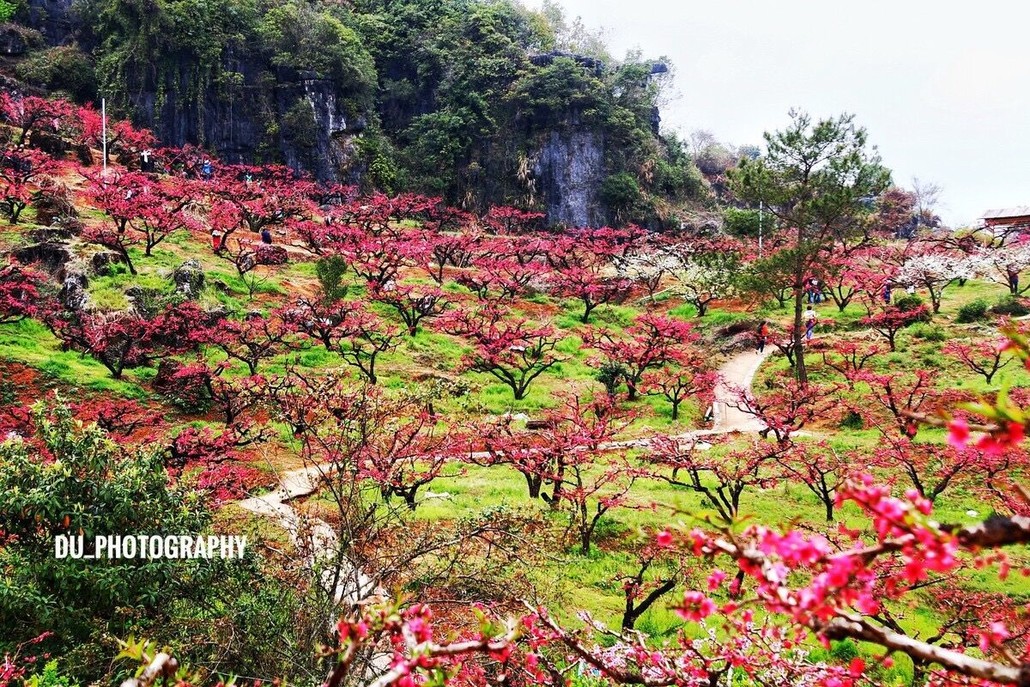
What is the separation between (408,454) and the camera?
30.5 ft

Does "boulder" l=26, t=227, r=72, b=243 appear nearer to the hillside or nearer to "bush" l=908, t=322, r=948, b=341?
the hillside

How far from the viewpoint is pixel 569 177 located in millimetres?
38406

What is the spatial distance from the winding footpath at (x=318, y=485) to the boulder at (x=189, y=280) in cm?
987

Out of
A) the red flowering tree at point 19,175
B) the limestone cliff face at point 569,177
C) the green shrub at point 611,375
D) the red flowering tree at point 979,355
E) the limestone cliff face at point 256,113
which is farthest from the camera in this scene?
the limestone cliff face at point 569,177

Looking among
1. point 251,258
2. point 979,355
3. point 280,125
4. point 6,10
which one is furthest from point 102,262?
point 979,355

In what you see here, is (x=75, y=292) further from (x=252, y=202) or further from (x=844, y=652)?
(x=844, y=652)

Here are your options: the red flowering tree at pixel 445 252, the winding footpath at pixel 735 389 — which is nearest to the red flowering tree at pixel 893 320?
the winding footpath at pixel 735 389

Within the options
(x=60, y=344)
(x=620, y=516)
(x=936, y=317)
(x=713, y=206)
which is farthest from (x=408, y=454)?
(x=713, y=206)

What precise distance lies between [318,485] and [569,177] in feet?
107

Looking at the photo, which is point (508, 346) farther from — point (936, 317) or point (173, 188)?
point (173, 188)

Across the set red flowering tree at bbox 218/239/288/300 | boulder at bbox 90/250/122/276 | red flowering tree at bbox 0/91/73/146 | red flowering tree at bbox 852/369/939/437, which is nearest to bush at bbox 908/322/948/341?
red flowering tree at bbox 852/369/939/437

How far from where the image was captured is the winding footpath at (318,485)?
5324 mm

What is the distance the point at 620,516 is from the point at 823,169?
1163 cm

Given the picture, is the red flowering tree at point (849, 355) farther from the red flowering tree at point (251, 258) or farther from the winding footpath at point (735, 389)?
the red flowering tree at point (251, 258)
